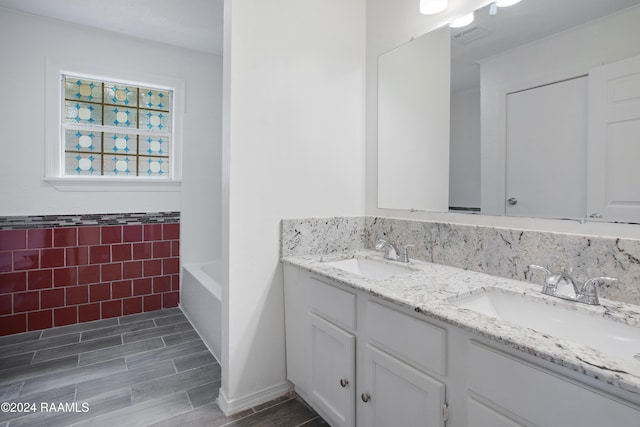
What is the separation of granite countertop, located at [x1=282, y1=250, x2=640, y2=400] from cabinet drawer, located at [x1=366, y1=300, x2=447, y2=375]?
6 centimetres

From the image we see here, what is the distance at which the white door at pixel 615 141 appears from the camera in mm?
1068

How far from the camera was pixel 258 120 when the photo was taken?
1747 millimetres

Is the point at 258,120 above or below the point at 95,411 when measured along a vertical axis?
above

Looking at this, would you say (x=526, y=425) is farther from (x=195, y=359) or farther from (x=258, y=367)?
(x=195, y=359)

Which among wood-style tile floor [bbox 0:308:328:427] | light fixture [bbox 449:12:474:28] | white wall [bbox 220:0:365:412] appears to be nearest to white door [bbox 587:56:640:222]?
light fixture [bbox 449:12:474:28]

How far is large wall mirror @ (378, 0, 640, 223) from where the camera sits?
3.62 feet

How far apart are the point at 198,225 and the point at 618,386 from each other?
3.30 metres

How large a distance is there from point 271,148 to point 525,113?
1.18 m

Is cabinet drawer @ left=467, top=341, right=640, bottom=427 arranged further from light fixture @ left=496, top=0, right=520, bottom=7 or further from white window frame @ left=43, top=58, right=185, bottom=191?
white window frame @ left=43, top=58, right=185, bottom=191

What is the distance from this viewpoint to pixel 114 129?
3064 mm

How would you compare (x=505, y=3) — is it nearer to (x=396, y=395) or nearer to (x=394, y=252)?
(x=394, y=252)

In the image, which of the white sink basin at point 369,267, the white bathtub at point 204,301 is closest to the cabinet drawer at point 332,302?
the white sink basin at point 369,267

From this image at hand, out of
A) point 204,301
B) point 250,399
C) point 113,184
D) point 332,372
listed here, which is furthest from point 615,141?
point 113,184

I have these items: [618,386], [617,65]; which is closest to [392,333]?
[618,386]
